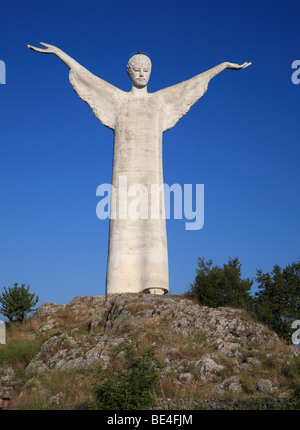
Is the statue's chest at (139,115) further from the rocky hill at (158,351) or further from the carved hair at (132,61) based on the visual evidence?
the rocky hill at (158,351)

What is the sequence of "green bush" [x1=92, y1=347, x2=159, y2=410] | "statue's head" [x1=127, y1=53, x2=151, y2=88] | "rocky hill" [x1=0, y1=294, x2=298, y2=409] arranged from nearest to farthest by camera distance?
1. "green bush" [x1=92, y1=347, x2=159, y2=410]
2. "rocky hill" [x1=0, y1=294, x2=298, y2=409]
3. "statue's head" [x1=127, y1=53, x2=151, y2=88]

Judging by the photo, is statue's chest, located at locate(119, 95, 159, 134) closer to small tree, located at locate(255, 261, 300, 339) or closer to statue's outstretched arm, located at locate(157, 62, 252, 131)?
statue's outstretched arm, located at locate(157, 62, 252, 131)

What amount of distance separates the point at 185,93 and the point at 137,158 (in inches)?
147

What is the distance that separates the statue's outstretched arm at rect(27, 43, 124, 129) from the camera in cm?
2141

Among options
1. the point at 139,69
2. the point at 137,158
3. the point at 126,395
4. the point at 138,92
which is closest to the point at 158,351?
the point at 126,395

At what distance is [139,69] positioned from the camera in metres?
21.4

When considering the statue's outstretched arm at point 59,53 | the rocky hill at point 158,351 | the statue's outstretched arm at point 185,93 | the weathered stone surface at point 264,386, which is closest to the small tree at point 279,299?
the rocky hill at point 158,351

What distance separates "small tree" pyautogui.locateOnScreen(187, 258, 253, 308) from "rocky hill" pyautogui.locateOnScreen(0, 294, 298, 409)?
2.70 ft

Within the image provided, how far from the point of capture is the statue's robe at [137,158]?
19.8 meters

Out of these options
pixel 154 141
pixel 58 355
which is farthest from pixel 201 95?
pixel 58 355

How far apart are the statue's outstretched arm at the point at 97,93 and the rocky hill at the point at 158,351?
24.9 ft

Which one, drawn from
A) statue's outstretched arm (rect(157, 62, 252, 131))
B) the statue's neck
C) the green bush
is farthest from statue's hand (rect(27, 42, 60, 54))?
the green bush
